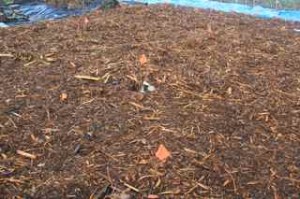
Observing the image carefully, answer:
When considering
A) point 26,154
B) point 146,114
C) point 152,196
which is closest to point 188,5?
point 146,114


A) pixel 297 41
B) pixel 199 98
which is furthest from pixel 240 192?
pixel 297 41

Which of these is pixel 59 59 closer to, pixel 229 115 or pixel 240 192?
pixel 229 115

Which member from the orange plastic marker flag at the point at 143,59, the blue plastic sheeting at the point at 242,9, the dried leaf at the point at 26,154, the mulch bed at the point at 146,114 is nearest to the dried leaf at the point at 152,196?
the mulch bed at the point at 146,114

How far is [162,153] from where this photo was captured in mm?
2889

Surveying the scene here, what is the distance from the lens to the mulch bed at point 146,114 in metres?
2.70

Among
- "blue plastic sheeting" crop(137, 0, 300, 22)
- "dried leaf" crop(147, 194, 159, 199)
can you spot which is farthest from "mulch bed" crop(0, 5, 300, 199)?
"blue plastic sheeting" crop(137, 0, 300, 22)

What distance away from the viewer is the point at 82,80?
12.5ft

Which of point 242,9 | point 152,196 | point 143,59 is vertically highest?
point 143,59

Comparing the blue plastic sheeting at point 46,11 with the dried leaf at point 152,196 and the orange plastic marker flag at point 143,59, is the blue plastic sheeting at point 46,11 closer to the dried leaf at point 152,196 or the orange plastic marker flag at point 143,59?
the orange plastic marker flag at point 143,59

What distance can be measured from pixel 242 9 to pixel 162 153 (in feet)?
16.8

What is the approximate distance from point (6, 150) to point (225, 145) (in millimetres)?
1312

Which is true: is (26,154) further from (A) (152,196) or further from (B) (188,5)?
(B) (188,5)

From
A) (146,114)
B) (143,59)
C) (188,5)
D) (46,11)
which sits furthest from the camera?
(188,5)

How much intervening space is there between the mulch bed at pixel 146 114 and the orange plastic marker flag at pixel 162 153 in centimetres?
3
